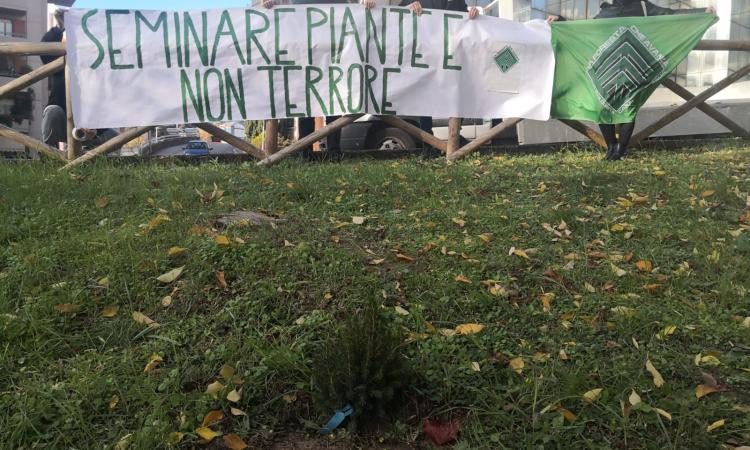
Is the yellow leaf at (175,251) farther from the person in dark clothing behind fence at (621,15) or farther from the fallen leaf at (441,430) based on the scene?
the person in dark clothing behind fence at (621,15)

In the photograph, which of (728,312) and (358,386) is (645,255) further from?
(358,386)

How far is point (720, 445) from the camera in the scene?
1.96 metres

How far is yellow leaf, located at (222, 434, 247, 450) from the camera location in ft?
6.74

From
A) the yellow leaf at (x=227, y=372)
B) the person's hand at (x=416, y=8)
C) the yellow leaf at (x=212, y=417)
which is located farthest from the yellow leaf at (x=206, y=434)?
the person's hand at (x=416, y=8)

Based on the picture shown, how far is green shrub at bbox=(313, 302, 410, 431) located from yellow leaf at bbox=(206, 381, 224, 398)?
38cm

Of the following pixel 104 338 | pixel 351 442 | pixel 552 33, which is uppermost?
pixel 552 33

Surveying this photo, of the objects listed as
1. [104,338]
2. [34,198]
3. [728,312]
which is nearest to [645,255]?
[728,312]

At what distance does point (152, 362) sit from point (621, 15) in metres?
6.50

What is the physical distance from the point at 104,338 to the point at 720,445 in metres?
2.49

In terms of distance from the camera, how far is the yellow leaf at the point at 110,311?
2.70 metres

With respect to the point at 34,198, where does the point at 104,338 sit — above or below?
below

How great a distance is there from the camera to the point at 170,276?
2.96 m

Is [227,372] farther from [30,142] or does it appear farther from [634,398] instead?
[30,142]

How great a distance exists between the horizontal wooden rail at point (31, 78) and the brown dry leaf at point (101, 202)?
2.41 m
